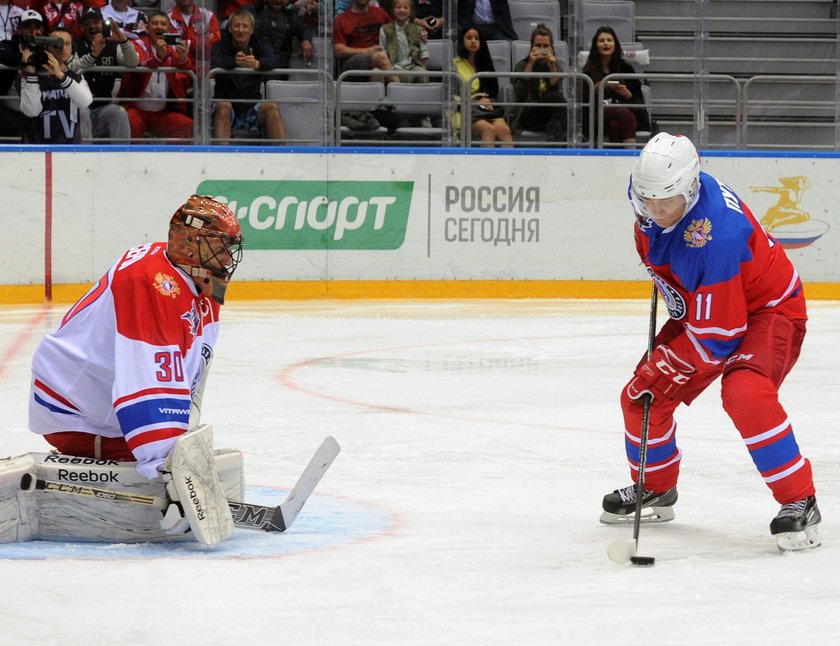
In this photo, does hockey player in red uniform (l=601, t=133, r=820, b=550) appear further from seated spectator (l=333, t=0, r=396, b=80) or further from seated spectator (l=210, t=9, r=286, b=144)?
seated spectator (l=333, t=0, r=396, b=80)

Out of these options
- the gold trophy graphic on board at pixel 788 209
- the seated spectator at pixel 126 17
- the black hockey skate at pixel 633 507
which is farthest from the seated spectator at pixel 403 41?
the black hockey skate at pixel 633 507

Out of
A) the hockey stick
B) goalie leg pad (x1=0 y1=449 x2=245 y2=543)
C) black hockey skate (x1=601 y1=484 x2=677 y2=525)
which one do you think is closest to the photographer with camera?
goalie leg pad (x1=0 y1=449 x2=245 y2=543)

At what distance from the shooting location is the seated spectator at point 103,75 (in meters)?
10.6

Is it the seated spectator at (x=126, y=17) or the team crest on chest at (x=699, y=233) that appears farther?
the seated spectator at (x=126, y=17)

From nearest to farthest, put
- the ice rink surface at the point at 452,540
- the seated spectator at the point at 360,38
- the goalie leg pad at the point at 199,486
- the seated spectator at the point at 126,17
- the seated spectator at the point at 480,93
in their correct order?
the ice rink surface at the point at 452,540
the goalie leg pad at the point at 199,486
the seated spectator at the point at 126,17
the seated spectator at the point at 360,38
the seated spectator at the point at 480,93

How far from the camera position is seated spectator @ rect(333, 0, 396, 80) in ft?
36.2

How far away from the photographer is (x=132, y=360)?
341 centimetres

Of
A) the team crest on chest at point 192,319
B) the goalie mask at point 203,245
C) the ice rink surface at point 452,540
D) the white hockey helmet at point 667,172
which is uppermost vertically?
the white hockey helmet at point 667,172

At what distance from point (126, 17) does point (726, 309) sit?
8198mm

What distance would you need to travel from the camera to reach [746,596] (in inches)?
124

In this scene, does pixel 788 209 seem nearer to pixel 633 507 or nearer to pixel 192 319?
pixel 633 507

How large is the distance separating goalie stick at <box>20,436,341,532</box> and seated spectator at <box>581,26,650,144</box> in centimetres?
783

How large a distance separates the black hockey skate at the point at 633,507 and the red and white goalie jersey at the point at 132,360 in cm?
119

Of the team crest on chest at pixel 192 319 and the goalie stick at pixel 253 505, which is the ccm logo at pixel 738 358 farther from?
the team crest on chest at pixel 192 319
